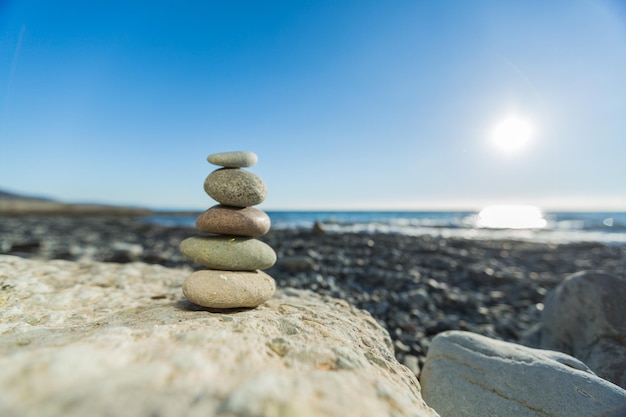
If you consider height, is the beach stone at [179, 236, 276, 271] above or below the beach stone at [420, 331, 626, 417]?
above

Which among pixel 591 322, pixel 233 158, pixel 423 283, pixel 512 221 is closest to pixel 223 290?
pixel 233 158

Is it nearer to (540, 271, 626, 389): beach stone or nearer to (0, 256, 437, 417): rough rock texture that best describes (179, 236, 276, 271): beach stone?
(0, 256, 437, 417): rough rock texture

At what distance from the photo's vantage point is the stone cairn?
10.2 ft

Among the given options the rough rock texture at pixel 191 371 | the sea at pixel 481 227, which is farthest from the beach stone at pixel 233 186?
the sea at pixel 481 227

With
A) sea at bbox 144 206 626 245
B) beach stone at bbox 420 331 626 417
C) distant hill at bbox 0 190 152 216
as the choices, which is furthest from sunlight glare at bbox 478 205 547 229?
distant hill at bbox 0 190 152 216

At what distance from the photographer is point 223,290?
112 inches

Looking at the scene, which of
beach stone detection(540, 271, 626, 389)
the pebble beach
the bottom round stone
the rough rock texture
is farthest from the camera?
the pebble beach

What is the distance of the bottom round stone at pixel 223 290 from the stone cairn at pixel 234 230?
1 cm

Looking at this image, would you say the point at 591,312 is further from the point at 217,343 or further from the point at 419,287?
the point at 217,343

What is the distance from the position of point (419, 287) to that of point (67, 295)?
6.39 metres

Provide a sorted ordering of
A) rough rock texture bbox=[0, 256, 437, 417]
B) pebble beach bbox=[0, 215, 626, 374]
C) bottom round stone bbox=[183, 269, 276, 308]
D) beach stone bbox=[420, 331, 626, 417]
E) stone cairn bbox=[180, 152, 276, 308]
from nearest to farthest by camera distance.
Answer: rough rock texture bbox=[0, 256, 437, 417]
beach stone bbox=[420, 331, 626, 417]
bottom round stone bbox=[183, 269, 276, 308]
stone cairn bbox=[180, 152, 276, 308]
pebble beach bbox=[0, 215, 626, 374]

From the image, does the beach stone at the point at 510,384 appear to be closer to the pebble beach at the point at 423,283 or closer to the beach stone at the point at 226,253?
the pebble beach at the point at 423,283

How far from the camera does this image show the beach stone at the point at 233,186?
10.9 ft

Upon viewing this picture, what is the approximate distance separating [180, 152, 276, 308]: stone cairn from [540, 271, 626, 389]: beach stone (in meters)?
4.19
